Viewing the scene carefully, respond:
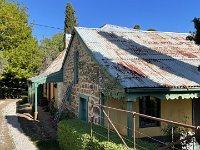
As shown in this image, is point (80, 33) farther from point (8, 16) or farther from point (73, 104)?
point (8, 16)

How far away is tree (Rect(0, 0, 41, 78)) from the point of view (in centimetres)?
3778

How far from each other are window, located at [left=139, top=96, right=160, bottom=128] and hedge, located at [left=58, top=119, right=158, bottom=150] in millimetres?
3013

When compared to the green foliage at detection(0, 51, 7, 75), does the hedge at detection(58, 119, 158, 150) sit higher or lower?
lower

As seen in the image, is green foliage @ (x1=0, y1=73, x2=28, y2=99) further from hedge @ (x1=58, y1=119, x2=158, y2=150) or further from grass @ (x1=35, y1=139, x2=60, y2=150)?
hedge @ (x1=58, y1=119, x2=158, y2=150)

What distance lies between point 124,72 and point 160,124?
347 cm

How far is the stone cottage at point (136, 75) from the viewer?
1120cm

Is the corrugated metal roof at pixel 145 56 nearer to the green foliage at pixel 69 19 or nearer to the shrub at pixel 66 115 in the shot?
the shrub at pixel 66 115

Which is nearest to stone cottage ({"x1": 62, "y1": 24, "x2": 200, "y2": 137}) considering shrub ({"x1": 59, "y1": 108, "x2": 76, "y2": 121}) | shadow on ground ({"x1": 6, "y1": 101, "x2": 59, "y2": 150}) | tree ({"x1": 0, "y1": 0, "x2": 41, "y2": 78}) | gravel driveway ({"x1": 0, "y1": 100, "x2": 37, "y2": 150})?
shrub ({"x1": 59, "y1": 108, "x2": 76, "y2": 121})

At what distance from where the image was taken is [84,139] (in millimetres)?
9766

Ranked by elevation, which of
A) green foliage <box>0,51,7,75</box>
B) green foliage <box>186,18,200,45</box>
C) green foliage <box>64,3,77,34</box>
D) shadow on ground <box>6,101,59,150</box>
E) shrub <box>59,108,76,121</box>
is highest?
green foliage <box>64,3,77,34</box>

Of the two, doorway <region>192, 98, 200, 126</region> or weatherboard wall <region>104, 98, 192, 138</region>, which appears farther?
doorway <region>192, 98, 200, 126</region>

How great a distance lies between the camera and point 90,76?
14570mm

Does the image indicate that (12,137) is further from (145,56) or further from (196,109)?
(196,109)

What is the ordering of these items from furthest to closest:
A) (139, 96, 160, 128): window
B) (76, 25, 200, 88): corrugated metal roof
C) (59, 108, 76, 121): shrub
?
(59, 108, 76, 121): shrub → (139, 96, 160, 128): window → (76, 25, 200, 88): corrugated metal roof
